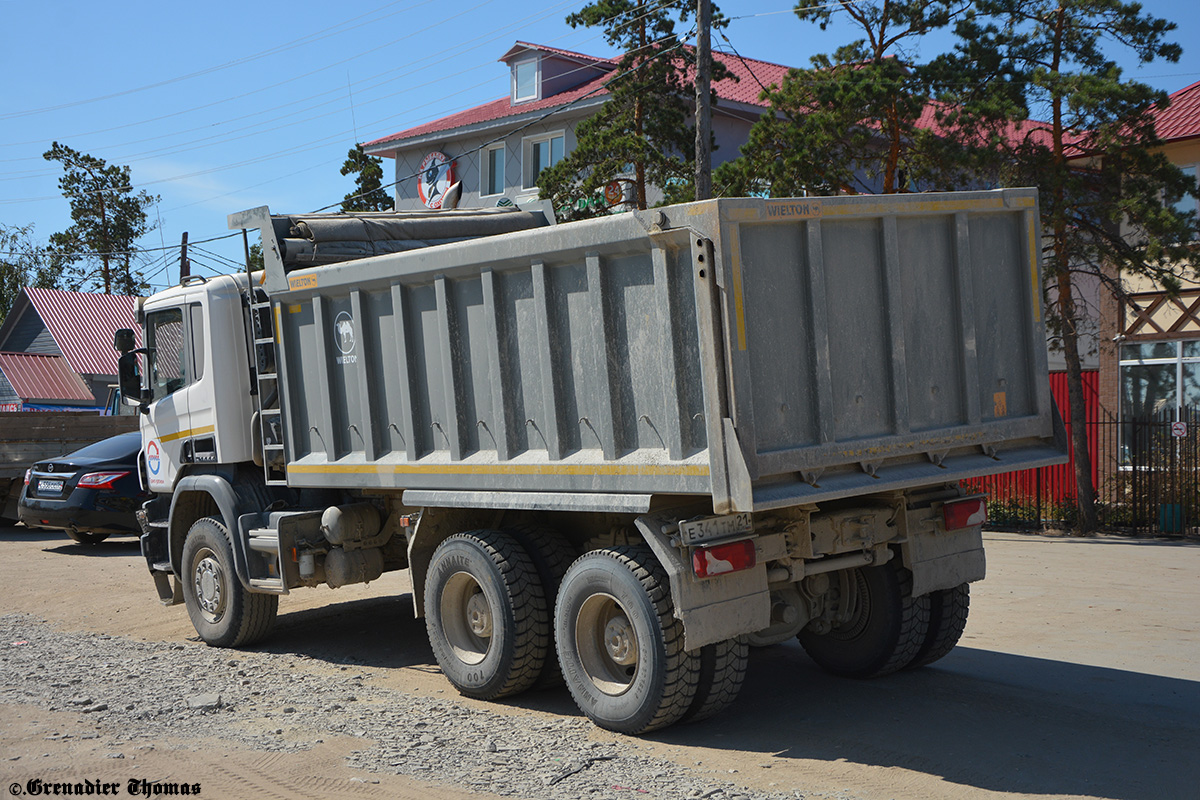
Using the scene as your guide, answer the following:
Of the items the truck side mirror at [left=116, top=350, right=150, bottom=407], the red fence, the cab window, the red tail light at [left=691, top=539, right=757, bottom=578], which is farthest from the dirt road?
the red fence

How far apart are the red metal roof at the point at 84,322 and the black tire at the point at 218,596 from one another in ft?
106

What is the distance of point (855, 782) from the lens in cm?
511

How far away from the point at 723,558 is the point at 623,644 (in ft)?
2.89

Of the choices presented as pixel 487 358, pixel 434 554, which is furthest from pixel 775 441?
pixel 434 554

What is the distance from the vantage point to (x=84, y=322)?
41812mm

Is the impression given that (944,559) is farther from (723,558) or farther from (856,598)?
(723,558)

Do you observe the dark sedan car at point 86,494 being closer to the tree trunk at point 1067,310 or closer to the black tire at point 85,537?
the black tire at point 85,537

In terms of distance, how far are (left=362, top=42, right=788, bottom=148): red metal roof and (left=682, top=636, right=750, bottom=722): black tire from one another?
22.5 metres

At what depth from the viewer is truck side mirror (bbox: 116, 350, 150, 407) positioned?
9.57 metres

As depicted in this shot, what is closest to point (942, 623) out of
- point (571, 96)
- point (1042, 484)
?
point (1042, 484)

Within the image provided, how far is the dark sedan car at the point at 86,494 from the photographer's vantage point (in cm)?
1523

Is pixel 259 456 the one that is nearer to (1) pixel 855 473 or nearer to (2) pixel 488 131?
(1) pixel 855 473

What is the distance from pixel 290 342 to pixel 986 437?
16.5 feet

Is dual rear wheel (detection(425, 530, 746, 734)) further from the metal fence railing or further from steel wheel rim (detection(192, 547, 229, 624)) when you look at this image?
the metal fence railing
